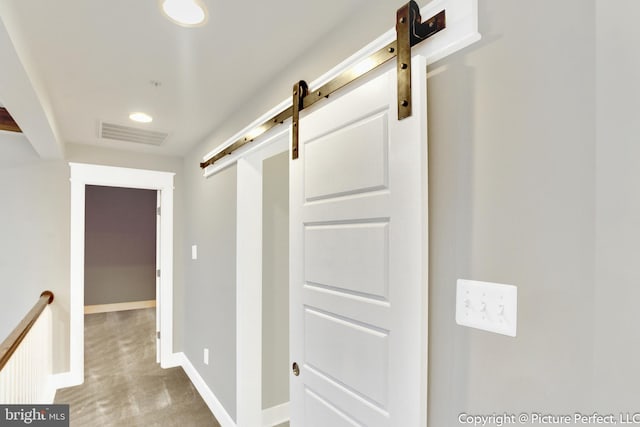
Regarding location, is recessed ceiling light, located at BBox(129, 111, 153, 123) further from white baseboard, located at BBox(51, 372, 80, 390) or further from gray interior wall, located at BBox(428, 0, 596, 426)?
white baseboard, located at BBox(51, 372, 80, 390)

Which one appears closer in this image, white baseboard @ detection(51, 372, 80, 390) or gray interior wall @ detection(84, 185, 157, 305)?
white baseboard @ detection(51, 372, 80, 390)

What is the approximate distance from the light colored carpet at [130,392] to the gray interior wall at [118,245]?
1.95m

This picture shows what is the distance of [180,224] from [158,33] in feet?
8.85

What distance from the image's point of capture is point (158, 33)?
152 cm

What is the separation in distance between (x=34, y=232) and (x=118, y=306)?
3.77 m

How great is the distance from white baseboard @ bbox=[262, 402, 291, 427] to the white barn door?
1.21 m

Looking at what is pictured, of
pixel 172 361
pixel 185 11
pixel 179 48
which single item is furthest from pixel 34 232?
pixel 185 11

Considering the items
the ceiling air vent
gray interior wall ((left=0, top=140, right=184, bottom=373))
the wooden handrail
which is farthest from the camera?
gray interior wall ((left=0, top=140, right=184, bottom=373))

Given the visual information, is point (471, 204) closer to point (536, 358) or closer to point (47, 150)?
point (536, 358)

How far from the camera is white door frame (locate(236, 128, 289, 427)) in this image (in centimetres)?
234

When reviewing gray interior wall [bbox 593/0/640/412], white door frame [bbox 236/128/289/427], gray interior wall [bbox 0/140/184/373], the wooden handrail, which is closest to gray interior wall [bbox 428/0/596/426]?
gray interior wall [bbox 593/0/640/412]

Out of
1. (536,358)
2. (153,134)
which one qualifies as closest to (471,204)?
(536,358)

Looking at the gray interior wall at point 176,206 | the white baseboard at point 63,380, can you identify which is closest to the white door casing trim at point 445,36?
the gray interior wall at point 176,206

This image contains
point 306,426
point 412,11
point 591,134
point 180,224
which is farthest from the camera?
point 180,224
